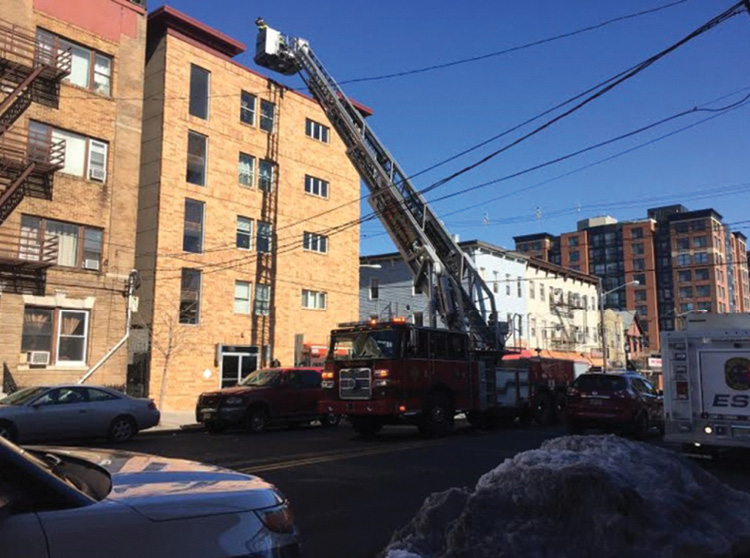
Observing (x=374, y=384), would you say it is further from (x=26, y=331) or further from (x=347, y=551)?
(x=26, y=331)

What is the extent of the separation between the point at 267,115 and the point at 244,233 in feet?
20.3

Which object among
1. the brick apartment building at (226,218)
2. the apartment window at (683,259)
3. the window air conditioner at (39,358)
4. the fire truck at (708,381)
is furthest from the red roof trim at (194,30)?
the apartment window at (683,259)

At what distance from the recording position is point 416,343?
15258mm

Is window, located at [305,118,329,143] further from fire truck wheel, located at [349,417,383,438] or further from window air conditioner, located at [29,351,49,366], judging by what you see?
fire truck wheel, located at [349,417,383,438]

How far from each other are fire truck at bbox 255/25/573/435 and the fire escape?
7.54 metres

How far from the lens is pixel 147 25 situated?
27.6 metres

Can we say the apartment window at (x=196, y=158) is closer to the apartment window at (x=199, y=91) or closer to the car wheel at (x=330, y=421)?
the apartment window at (x=199, y=91)

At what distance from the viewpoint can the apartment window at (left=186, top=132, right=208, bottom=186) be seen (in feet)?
90.8

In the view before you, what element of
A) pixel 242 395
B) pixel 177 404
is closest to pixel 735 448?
pixel 242 395

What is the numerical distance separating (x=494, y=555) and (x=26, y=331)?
20624 mm

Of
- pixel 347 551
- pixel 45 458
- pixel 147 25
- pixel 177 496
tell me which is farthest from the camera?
pixel 147 25

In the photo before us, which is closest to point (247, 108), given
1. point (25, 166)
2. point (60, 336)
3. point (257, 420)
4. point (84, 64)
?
point (84, 64)

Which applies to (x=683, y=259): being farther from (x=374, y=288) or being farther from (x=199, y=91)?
(x=199, y=91)

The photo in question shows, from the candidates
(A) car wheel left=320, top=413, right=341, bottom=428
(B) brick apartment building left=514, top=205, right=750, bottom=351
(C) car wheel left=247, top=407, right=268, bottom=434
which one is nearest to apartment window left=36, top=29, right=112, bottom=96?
(C) car wheel left=247, top=407, right=268, bottom=434
